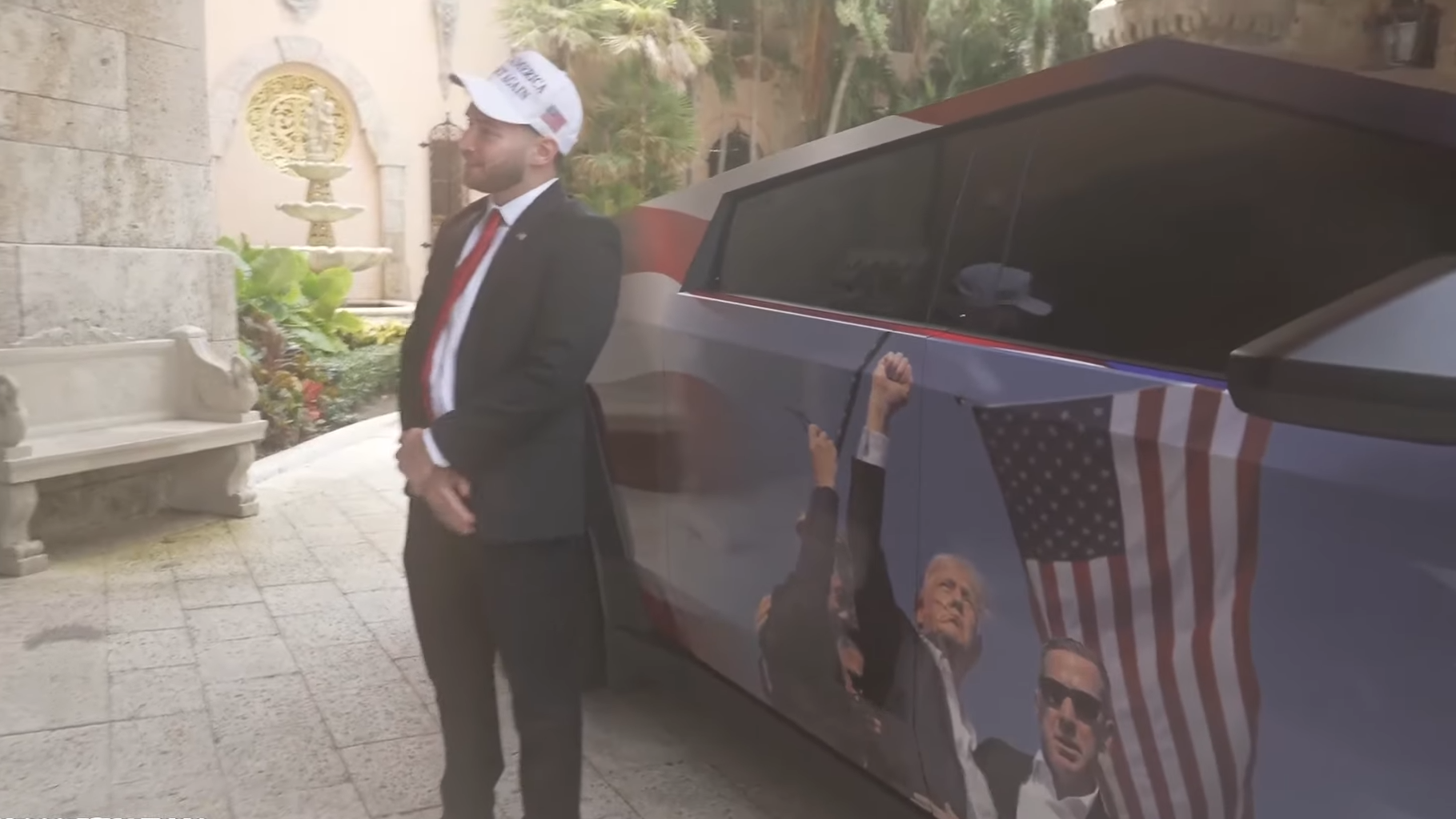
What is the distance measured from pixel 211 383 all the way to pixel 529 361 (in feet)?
13.8

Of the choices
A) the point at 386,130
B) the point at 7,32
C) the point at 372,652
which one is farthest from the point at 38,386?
the point at 386,130

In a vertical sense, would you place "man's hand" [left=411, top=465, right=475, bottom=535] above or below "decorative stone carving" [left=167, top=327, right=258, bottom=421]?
above

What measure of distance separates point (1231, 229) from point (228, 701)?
3092 mm

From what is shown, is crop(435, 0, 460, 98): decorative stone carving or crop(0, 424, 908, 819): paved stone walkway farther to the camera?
crop(435, 0, 460, 98): decorative stone carving

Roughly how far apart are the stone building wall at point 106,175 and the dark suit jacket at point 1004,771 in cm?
504

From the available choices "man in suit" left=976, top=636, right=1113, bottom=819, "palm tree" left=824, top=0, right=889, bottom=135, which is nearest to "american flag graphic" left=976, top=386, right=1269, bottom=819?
"man in suit" left=976, top=636, right=1113, bottom=819

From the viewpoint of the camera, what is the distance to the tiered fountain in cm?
1276

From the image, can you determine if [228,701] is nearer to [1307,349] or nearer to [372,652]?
[372,652]

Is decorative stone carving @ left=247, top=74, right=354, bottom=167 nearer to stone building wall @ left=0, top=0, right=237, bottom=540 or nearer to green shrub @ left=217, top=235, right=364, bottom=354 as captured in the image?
green shrub @ left=217, top=235, right=364, bottom=354

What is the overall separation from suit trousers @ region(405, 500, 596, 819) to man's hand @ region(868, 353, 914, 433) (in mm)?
657

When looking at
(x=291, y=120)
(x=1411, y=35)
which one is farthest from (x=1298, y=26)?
(x=291, y=120)

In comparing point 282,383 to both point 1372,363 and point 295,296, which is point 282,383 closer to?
point 295,296

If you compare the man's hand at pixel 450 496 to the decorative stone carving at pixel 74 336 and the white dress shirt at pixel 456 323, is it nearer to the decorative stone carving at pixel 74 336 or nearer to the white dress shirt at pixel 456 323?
the white dress shirt at pixel 456 323

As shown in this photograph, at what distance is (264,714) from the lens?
11.3 ft
